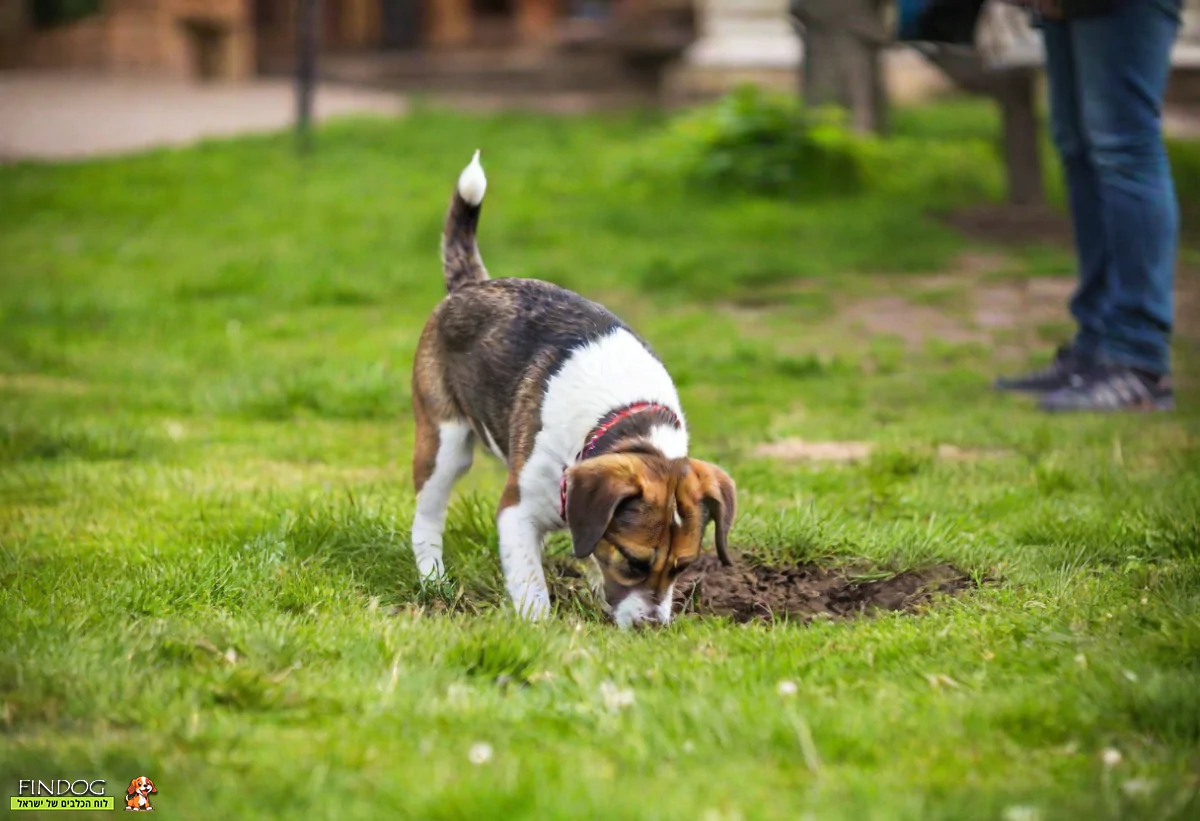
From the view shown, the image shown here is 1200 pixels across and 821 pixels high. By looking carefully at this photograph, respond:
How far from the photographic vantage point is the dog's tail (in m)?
5.12

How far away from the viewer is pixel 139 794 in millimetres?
2734

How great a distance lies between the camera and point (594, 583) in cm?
452

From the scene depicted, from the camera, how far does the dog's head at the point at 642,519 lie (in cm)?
385

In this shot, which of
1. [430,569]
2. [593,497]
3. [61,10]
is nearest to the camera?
[593,497]

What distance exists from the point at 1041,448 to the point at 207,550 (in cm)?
354

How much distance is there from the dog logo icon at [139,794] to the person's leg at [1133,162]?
17.4ft

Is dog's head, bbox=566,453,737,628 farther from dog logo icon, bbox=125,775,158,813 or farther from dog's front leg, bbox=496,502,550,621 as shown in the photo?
dog logo icon, bbox=125,775,158,813

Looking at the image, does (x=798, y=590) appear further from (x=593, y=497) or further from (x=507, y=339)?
(x=507, y=339)

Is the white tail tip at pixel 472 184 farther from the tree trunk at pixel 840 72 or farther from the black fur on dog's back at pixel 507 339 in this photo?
the tree trunk at pixel 840 72

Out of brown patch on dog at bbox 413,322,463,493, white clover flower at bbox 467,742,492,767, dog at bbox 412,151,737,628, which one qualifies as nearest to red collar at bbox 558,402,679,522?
dog at bbox 412,151,737,628

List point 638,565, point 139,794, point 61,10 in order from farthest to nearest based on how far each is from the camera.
A: point 61,10
point 638,565
point 139,794

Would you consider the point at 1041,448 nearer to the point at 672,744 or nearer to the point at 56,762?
the point at 672,744

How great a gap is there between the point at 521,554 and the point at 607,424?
0.48 meters

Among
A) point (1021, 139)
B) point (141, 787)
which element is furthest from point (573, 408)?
point (1021, 139)
